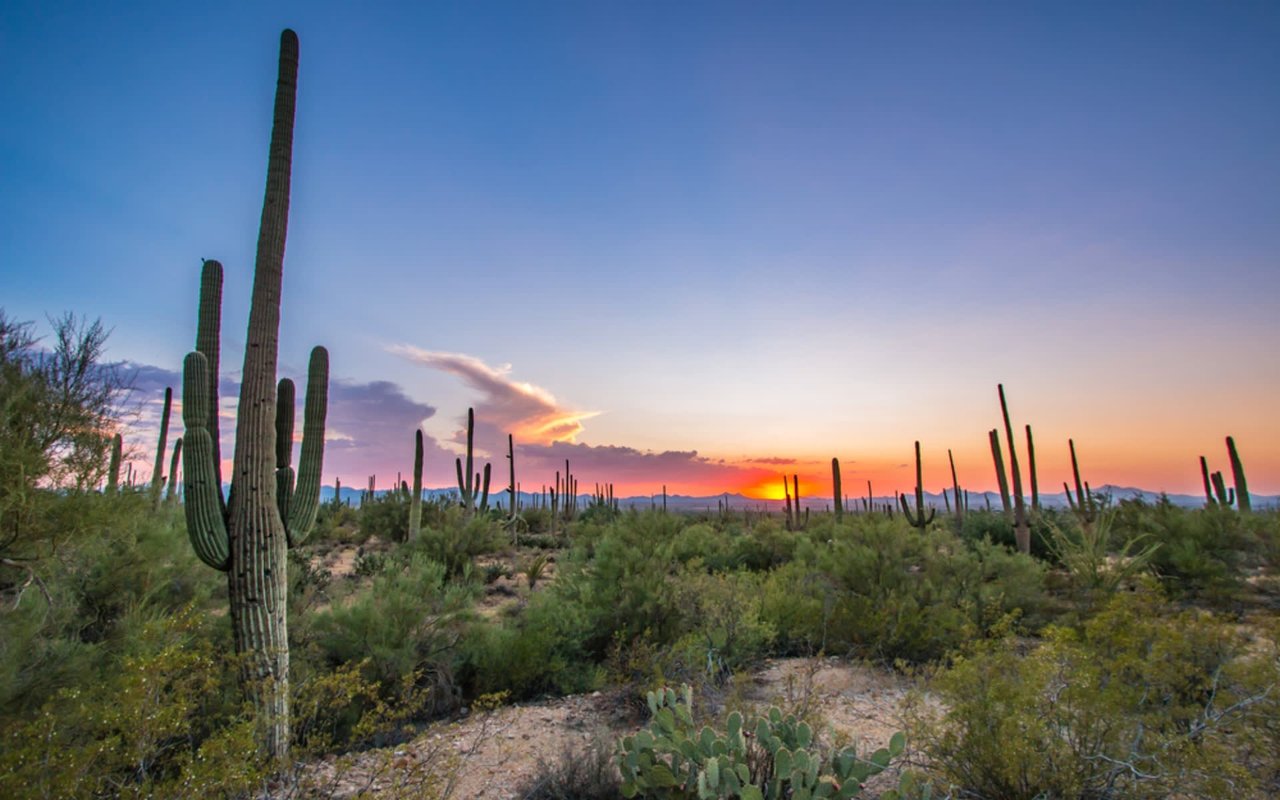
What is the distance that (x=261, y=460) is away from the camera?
18.6 ft

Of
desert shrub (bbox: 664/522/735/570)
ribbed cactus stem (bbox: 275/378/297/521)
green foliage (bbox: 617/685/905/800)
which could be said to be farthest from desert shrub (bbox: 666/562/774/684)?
ribbed cactus stem (bbox: 275/378/297/521)

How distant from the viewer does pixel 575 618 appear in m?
7.66

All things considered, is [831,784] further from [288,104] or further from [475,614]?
[288,104]

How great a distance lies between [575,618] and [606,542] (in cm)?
145

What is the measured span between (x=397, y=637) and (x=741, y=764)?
14.4 feet

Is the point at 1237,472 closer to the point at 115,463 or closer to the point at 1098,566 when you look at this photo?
the point at 1098,566

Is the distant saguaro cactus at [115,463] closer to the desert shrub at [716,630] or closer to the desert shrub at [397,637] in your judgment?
the desert shrub at [397,637]

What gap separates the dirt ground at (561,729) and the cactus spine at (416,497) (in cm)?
1071

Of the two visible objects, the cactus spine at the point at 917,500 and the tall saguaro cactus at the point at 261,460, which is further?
the cactus spine at the point at 917,500

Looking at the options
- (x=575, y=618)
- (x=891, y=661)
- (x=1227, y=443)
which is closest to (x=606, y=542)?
(x=575, y=618)

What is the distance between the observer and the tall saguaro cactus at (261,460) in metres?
5.27

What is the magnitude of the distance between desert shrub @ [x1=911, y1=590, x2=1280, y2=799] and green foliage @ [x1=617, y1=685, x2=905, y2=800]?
58 cm

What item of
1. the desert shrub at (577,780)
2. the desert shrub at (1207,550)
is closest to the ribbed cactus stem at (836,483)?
the desert shrub at (1207,550)

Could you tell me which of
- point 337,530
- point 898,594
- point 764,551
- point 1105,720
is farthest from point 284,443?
point 337,530
